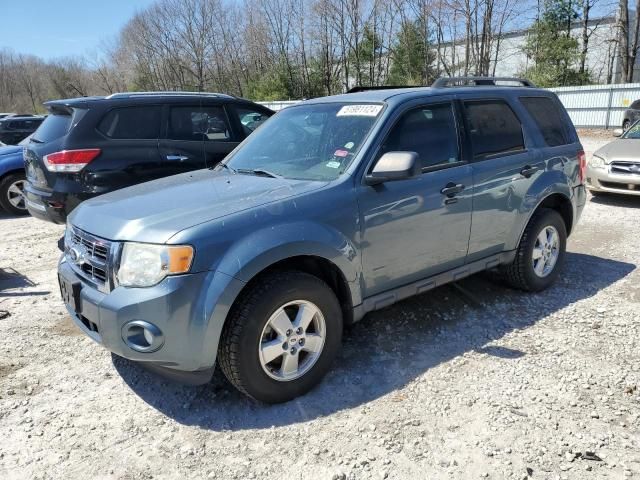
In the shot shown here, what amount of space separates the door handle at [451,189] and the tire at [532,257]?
1062 mm

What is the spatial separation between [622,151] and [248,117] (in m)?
6.09

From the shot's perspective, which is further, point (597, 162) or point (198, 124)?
point (597, 162)

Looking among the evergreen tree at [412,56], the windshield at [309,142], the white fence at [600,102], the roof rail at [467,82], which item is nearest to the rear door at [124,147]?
the windshield at [309,142]

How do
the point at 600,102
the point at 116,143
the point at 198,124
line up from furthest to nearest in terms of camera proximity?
the point at 600,102 < the point at 198,124 < the point at 116,143

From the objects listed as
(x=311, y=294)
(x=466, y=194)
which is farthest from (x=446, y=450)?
(x=466, y=194)

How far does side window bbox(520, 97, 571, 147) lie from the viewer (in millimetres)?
4574

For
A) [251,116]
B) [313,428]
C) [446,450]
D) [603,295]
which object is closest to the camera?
[446,450]

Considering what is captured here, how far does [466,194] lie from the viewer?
384cm

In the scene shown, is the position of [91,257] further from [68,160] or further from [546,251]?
[546,251]

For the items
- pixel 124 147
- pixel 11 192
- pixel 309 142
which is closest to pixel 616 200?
pixel 309 142

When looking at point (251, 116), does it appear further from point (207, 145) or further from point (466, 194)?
point (466, 194)

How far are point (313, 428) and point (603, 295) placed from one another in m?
3.19

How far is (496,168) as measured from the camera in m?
4.05

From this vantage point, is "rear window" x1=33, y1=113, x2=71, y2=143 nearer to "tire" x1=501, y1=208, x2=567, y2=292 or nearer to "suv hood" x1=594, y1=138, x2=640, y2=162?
"tire" x1=501, y1=208, x2=567, y2=292
